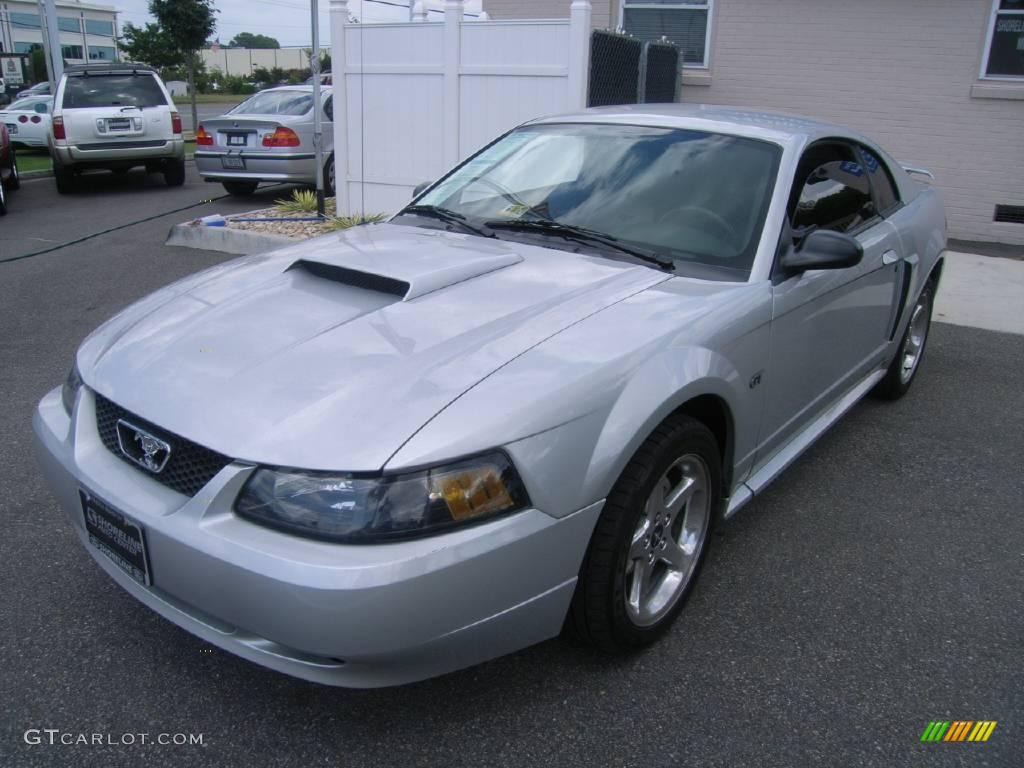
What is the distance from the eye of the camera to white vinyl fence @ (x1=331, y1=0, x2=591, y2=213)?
7723mm

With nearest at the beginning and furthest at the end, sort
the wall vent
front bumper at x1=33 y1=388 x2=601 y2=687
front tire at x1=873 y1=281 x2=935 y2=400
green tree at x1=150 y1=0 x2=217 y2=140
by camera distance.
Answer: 1. front bumper at x1=33 y1=388 x2=601 y2=687
2. front tire at x1=873 y1=281 x2=935 y2=400
3. the wall vent
4. green tree at x1=150 y1=0 x2=217 y2=140

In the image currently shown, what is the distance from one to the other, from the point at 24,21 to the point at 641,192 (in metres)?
76.7

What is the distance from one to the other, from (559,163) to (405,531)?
2.14 m

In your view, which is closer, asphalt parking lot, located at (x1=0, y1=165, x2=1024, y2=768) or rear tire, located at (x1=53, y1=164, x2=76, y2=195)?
asphalt parking lot, located at (x1=0, y1=165, x2=1024, y2=768)

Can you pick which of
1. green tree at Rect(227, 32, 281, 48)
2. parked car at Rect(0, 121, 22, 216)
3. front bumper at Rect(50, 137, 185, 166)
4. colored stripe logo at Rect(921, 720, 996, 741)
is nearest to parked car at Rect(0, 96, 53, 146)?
parked car at Rect(0, 121, 22, 216)

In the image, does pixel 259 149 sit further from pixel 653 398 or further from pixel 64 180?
pixel 653 398

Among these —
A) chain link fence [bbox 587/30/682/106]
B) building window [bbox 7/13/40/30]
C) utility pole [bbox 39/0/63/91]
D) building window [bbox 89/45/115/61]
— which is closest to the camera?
chain link fence [bbox 587/30/682/106]

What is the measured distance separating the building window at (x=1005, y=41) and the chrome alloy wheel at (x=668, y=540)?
8583mm

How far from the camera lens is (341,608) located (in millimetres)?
1985

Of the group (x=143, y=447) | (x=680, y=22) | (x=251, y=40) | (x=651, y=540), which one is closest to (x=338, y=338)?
(x=143, y=447)

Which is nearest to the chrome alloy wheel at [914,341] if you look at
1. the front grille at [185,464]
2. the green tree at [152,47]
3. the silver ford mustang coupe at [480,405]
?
the silver ford mustang coupe at [480,405]

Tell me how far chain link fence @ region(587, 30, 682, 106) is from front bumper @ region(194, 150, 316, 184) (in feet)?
14.4

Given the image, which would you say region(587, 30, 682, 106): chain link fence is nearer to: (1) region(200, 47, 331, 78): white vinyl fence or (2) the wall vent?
(2) the wall vent

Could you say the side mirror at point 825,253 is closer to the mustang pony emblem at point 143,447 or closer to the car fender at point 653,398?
the car fender at point 653,398
